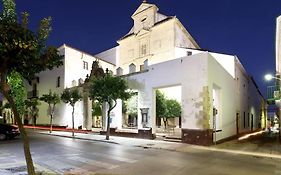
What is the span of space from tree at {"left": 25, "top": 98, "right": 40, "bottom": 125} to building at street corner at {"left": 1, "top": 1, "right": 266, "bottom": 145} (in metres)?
1.03

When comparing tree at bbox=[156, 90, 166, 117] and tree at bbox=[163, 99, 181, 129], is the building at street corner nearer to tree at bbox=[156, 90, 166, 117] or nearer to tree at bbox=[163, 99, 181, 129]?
tree at bbox=[163, 99, 181, 129]

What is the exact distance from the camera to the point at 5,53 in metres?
7.50

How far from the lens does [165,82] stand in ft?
72.8

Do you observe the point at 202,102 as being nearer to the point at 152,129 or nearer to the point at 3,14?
the point at 152,129

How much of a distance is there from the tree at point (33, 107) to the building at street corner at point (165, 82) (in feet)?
3.37

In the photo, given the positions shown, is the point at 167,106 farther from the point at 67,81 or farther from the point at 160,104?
the point at 67,81

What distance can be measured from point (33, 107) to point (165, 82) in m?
26.0

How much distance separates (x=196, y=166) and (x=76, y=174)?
4.74 metres

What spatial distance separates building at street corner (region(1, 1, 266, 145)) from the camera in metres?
19.9

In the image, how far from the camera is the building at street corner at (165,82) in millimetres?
19906

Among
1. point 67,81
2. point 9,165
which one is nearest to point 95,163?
point 9,165

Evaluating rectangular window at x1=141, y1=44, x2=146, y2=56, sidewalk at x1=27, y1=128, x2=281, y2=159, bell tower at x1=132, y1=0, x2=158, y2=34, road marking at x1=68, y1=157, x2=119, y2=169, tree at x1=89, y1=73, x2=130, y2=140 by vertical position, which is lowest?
sidewalk at x1=27, y1=128, x2=281, y2=159

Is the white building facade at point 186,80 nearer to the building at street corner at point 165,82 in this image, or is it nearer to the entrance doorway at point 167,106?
the building at street corner at point 165,82

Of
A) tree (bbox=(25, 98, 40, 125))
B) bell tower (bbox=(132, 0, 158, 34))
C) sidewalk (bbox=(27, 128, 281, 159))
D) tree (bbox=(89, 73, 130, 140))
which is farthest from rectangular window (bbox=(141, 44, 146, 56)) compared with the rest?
sidewalk (bbox=(27, 128, 281, 159))
